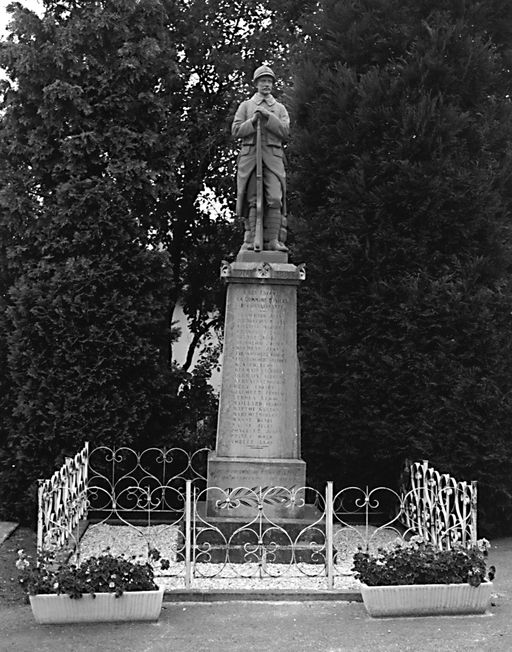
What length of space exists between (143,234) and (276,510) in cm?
447

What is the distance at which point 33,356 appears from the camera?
35.1 ft

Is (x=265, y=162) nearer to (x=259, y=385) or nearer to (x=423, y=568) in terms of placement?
(x=259, y=385)

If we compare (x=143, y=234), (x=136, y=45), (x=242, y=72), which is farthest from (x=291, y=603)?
(x=242, y=72)

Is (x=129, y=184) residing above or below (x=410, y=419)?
above

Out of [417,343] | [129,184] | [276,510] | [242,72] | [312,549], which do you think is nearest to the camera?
[312,549]

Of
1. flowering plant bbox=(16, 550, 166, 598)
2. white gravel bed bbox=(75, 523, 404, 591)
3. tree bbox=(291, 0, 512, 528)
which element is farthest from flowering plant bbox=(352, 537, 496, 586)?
tree bbox=(291, 0, 512, 528)

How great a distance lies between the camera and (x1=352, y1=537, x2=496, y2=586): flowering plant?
20.9ft

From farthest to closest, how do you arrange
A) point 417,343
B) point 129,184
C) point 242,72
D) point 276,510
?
point 242,72 → point 129,184 → point 417,343 → point 276,510

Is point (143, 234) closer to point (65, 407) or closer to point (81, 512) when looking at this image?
point (65, 407)

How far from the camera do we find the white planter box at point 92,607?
6.16 meters

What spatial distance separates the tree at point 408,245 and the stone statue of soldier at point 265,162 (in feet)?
5.53

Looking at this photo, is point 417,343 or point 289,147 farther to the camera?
point 289,147

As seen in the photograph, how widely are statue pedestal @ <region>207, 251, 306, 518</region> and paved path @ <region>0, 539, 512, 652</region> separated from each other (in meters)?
2.06

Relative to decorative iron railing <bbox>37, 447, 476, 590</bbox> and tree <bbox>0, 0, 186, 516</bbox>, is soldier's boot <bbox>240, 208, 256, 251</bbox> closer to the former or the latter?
tree <bbox>0, 0, 186, 516</bbox>
